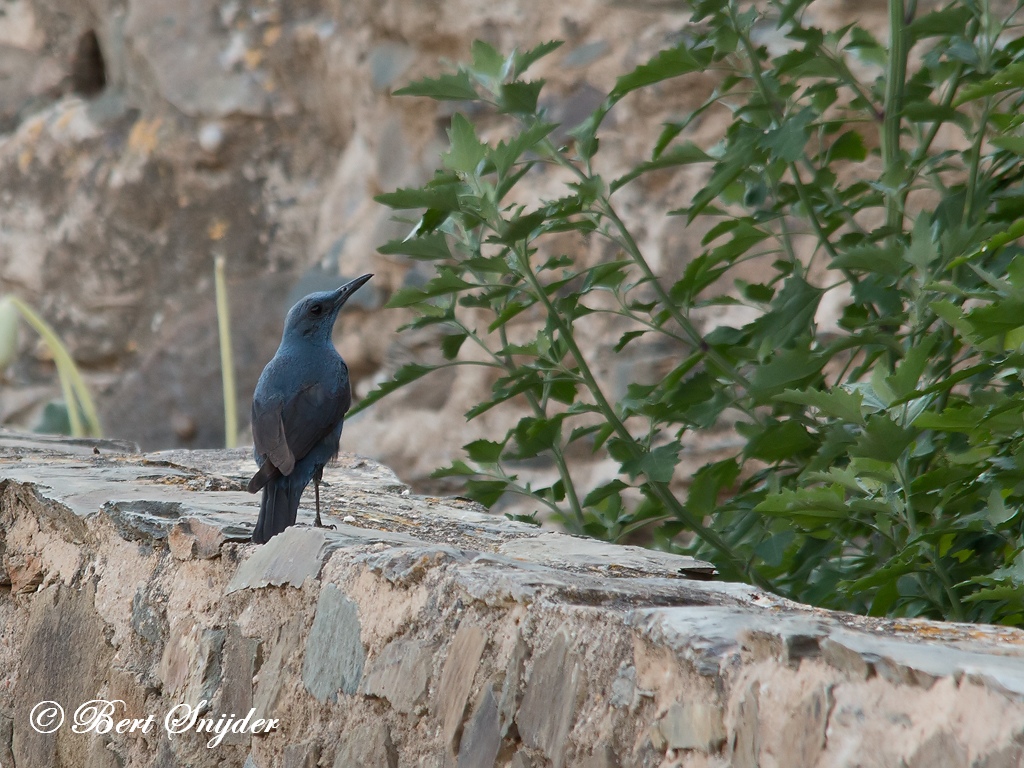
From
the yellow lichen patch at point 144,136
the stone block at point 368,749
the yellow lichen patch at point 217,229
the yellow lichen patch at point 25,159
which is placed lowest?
the stone block at point 368,749

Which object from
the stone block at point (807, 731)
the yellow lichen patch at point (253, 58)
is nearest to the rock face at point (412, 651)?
the stone block at point (807, 731)

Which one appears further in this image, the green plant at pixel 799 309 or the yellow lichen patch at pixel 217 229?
the yellow lichen patch at pixel 217 229

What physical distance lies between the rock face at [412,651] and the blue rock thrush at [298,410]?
7 cm

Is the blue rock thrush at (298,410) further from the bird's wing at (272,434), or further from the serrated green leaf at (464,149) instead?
the serrated green leaf at (464,149)

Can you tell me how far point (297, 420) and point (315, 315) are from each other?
0.30 m

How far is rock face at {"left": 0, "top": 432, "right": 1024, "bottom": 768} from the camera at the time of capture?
859 millimetres

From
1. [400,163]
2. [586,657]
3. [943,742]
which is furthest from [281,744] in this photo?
[400,163]

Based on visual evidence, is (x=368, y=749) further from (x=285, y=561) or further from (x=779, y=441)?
(x=779, y=441)

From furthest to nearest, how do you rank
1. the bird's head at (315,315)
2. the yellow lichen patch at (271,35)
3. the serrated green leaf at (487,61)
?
the yellow lichen patch at (271,35) < the bird's head at (315,315) < the serrated green leaf at (487,61)

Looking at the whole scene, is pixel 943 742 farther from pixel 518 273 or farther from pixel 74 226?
pixel 74 226

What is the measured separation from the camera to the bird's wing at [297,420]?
5.68ft

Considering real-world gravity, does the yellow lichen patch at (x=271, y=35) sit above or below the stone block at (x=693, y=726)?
above

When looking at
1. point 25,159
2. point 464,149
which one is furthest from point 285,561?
point 25,159

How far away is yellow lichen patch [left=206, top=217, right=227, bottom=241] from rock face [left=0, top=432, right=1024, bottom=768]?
2905 millimetres
